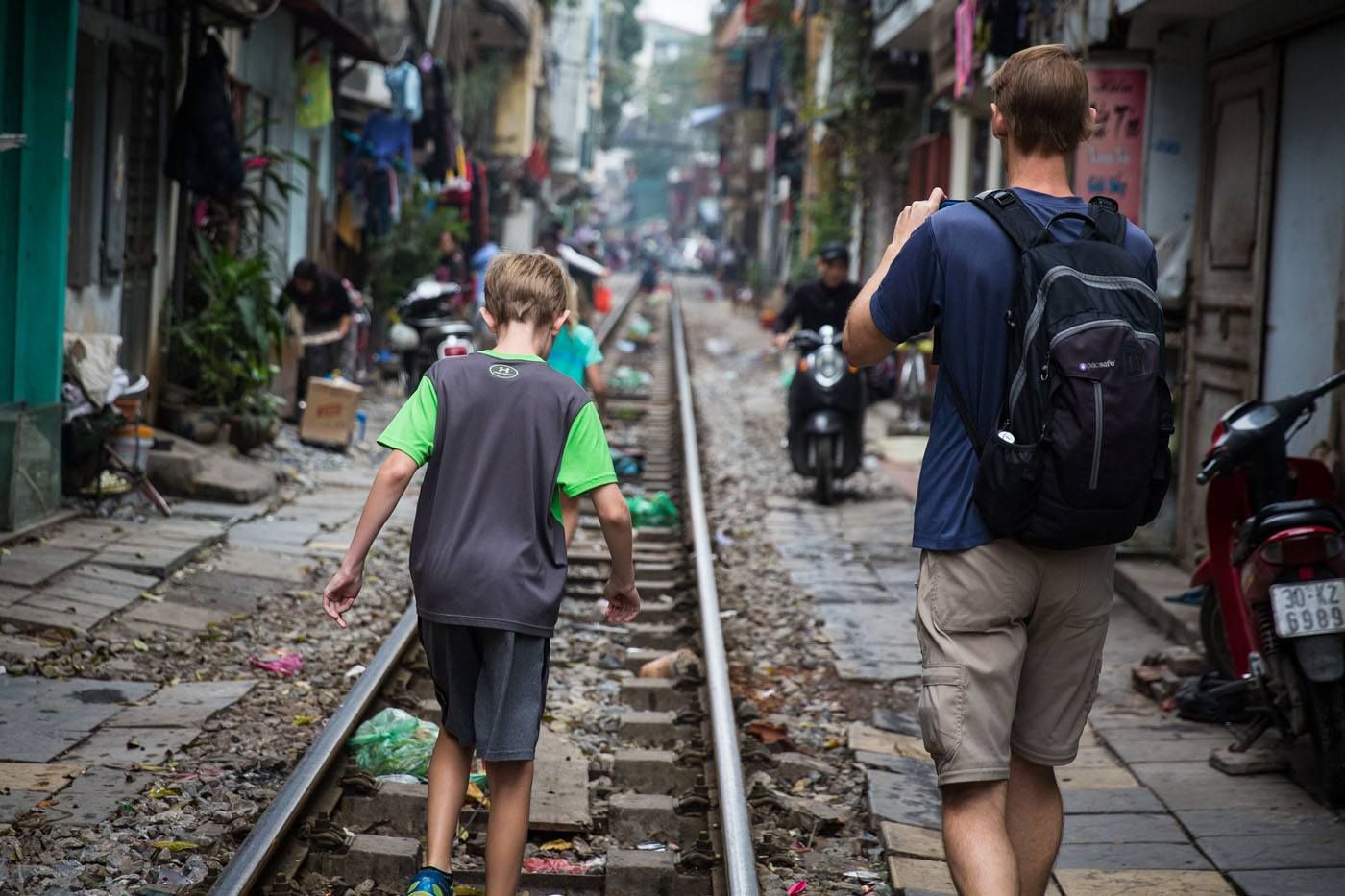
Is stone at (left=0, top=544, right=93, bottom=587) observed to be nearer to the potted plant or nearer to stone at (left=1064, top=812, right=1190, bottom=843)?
the potted plant

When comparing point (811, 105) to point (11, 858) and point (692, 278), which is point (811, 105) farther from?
point (692, 278)

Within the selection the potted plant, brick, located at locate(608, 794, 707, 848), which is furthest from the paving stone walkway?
the potted plant

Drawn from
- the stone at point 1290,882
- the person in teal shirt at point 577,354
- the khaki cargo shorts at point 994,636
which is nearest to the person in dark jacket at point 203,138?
the person in teal shirt at point 577,354

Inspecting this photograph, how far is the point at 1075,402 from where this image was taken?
122 inches

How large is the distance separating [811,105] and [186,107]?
1177 centimetres

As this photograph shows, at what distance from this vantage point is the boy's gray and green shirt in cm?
372

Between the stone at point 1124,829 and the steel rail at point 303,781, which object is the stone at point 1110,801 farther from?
the steel rail at point 303,781

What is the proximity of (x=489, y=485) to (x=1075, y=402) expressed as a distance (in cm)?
135

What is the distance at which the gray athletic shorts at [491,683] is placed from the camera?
3.80 meters

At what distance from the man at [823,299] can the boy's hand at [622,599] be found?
7.10m

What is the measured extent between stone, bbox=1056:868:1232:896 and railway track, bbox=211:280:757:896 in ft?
3.08

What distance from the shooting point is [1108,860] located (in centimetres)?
482

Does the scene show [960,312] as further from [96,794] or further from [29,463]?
[29,463]

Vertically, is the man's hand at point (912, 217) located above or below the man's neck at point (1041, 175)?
below
